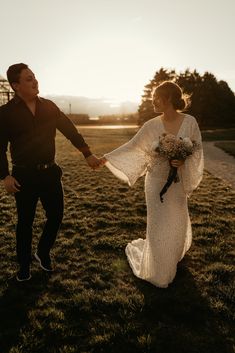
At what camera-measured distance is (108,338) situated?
344 centimetres

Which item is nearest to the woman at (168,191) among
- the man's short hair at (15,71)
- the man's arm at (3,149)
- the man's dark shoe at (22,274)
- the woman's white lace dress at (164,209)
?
the woman's white lace dress at (164,209)

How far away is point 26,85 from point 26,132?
56 cm

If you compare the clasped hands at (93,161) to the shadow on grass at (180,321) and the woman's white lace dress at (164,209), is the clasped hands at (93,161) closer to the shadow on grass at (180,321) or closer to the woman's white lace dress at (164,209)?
the woman's white lace dress at (164,209)

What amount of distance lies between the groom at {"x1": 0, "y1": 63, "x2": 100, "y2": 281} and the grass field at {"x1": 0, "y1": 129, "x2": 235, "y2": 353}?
69cm

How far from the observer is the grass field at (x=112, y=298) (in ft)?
11.2

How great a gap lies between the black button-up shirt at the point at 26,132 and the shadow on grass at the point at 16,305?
1.51 m

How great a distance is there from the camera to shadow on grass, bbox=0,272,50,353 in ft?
11.5

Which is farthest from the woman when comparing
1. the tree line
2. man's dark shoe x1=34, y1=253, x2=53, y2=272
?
the tree line

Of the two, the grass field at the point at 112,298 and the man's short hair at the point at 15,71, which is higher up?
the man's short hair at the point at 15,71

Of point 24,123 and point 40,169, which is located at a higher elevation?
point 24,123

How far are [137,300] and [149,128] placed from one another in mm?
2278

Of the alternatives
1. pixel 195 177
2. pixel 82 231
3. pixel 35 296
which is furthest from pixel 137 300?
pixel 82 231

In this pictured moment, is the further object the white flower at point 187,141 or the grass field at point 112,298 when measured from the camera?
the white flower at point 187,141

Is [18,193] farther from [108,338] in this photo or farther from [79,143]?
[108,338]
